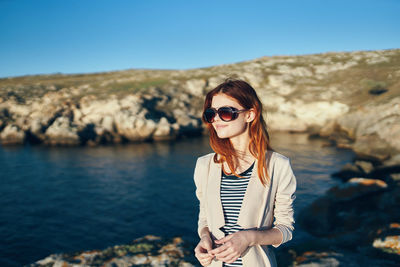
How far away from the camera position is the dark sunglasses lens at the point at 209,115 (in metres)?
3.09

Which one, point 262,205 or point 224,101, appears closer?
point 262,205

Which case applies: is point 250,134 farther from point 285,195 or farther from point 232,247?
point 232,247

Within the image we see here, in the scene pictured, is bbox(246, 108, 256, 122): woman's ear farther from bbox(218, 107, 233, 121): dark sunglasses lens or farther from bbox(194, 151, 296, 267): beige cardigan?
bbox(194, 151, 296, 267): beige cardigan

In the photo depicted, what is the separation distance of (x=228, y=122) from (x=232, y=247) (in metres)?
1.35

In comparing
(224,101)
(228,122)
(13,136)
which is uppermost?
(224,101)

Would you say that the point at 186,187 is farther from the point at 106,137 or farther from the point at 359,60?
the point at 359,60

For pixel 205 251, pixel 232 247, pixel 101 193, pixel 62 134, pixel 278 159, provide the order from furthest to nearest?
pixel 62 134
pixel 101 193
pixel 278 159
pixel 205 251
pixel 232 247

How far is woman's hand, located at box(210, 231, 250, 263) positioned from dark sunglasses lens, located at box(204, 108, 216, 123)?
1338 mm

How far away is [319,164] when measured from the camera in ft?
84.1

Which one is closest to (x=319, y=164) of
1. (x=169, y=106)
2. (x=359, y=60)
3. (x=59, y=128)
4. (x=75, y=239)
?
(x=75, y=239)

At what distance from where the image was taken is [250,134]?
3.23 metres

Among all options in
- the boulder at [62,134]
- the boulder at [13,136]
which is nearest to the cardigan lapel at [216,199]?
the boulder at [62,134]

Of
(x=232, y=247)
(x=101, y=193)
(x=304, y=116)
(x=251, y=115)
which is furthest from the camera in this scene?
(x=304, y=116)

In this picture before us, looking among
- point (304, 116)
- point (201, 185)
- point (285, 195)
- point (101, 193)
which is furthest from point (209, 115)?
point (304, 116)
